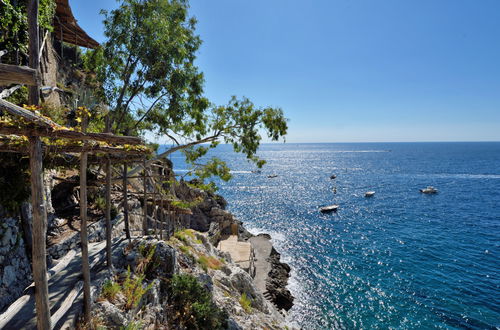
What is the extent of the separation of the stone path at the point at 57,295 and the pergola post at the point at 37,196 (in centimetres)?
187

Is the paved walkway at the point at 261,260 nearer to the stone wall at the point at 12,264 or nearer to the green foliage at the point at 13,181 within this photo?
the stone wall at the point at 12,264

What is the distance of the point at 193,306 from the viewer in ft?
36.8

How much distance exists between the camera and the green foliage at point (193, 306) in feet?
36.0

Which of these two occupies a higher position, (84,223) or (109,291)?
(84,223)

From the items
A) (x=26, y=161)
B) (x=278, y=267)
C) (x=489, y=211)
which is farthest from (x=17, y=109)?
(x=489, y=211)

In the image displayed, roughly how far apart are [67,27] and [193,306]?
27953mm

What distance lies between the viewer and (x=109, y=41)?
1563 centimetres

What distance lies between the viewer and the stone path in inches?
286

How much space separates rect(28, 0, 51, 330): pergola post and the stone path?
6.12ft

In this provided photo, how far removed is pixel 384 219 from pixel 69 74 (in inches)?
2105

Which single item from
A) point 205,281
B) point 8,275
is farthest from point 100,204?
point 205,281

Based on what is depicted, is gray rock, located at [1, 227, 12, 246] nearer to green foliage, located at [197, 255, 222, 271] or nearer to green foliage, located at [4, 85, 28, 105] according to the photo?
green foliage, located at [4, 85, 28, 105]

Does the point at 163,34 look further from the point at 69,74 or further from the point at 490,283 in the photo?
the point at 490,283

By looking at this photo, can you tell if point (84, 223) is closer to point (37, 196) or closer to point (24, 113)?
point (37, 196)
